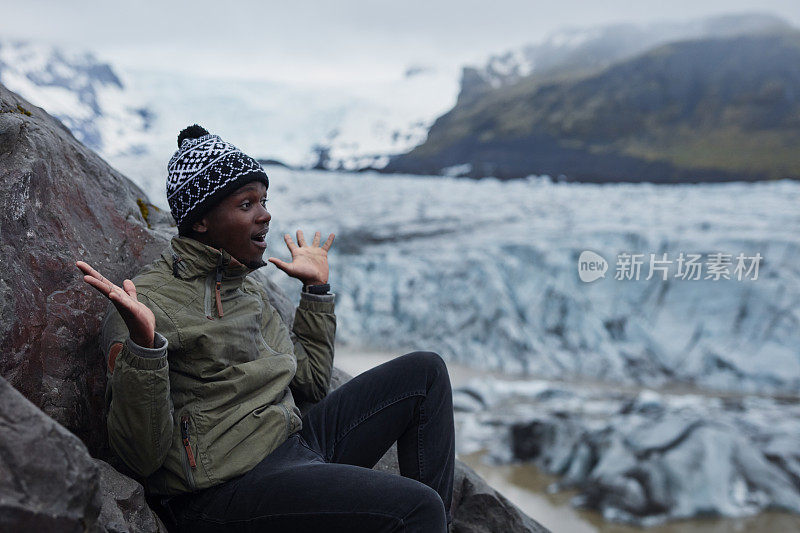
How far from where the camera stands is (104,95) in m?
11.8

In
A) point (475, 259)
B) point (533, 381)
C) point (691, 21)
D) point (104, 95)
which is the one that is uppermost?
point (691, 21)

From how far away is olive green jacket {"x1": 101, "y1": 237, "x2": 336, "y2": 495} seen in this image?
3.39ft

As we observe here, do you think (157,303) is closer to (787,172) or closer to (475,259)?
(475,259)

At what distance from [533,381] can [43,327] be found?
17.4 ft

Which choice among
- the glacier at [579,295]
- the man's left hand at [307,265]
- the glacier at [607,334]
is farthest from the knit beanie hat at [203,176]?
the glacier at [579,295]

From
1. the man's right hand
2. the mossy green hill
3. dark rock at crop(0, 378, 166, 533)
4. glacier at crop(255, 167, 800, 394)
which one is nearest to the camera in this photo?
dark rock at crop(0, 378, 166, 533)

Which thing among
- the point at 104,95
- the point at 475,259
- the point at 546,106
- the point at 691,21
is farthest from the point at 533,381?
the point at 691,21

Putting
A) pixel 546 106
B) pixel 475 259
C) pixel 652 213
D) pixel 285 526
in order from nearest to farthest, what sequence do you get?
1. pixel 285 526
2. pixel 475 259
3. pixel 652 213
4. pixel 546 106

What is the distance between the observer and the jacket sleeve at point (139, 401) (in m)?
1.00

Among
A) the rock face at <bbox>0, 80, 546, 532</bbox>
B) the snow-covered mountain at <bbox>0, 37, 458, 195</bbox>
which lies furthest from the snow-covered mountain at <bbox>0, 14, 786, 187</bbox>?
the rock face at <bbox>0, 80, 546, 532</bbox>

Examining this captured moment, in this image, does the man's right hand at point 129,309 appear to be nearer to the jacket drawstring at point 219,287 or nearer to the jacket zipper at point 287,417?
the jacket drawstring at point 219,287

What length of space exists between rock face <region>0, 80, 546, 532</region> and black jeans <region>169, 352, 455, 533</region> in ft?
0.65

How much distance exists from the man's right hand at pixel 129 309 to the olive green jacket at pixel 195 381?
0.02 metres

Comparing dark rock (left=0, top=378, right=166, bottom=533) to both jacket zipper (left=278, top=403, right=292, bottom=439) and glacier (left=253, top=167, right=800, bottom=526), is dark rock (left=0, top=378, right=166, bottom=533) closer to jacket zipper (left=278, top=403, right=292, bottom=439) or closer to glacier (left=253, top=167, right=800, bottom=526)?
jacket zipper (left=278, top=403, right=292, bottom=439)
